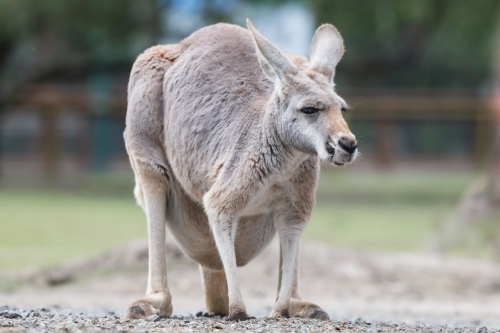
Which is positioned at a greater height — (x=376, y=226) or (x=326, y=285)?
(x=376, y=226)

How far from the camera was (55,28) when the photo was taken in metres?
23.1

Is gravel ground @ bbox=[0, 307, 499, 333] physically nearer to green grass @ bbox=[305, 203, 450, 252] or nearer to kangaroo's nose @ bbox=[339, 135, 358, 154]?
kangaroo's nose @ bbox=[339, 135, 358, 154]

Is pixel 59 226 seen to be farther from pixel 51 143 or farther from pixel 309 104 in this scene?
pixel 309 104

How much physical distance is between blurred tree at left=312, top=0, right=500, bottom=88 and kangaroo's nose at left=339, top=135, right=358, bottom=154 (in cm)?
1522

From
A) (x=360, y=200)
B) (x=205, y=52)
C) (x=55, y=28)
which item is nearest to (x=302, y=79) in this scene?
(x=205, y=52)

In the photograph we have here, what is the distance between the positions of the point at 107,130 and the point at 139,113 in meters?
18.7

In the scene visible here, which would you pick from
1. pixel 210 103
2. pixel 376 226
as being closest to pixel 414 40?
pixel 376 226

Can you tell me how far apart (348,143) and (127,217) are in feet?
40.2

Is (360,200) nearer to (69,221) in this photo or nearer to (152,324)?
(69,221)

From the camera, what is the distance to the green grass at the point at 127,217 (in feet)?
43.5

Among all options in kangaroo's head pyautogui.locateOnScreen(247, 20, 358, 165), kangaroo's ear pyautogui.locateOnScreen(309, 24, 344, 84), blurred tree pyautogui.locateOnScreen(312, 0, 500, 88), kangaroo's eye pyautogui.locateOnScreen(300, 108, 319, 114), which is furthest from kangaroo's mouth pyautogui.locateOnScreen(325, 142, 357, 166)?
blurred tree pyautogui.locateOnScreen(312, 0, 500, 88)

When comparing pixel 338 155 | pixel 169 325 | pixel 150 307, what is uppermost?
pixel 338 155

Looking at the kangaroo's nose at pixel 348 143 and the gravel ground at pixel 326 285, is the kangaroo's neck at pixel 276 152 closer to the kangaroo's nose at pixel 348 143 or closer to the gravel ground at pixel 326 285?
the kangaroo's nose at pixel 348 143

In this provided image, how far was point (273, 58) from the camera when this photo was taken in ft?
18.0
